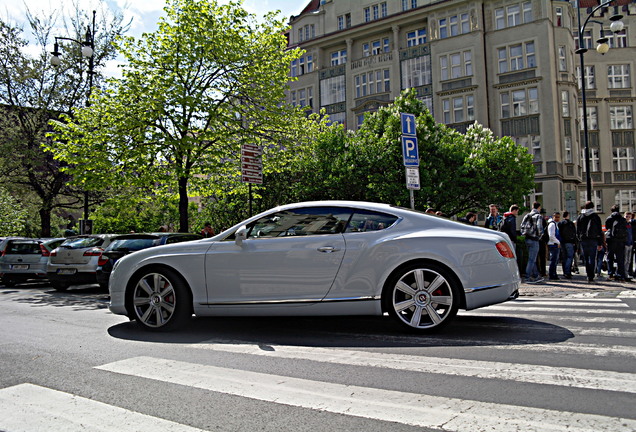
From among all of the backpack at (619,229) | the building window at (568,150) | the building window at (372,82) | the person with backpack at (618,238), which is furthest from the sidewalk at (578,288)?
the building window at (372,82)

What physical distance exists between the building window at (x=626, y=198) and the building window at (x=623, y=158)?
1.96 m

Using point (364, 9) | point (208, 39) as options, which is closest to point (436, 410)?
point (208, 39)

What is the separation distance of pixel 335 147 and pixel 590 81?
27.2 m

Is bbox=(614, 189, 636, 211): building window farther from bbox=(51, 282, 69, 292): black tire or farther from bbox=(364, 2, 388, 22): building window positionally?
bbox=(51, 282, 69, 292): black tire

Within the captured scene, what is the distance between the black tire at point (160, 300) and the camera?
261 inches

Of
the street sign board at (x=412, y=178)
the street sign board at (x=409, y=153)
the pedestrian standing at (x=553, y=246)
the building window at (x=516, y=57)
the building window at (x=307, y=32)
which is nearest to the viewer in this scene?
the street sign board at (x=412, y=178)

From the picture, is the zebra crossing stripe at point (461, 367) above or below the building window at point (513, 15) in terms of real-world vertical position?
below

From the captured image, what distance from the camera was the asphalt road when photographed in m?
3.41

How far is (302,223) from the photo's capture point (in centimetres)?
639

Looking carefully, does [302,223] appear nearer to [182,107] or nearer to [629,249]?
[629,249]

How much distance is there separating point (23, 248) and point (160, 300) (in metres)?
13.0

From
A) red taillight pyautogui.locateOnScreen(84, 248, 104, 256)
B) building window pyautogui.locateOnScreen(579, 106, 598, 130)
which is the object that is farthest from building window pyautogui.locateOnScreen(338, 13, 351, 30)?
red taillight pyautogui.locateOnScreen(84, 248, 104, 256)

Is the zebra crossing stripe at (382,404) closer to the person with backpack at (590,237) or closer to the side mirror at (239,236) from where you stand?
the side mirror at (239,236)

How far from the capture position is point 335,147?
33.9 metres
